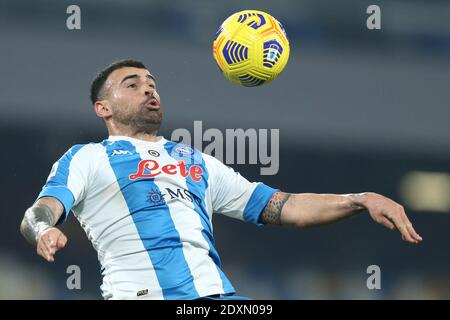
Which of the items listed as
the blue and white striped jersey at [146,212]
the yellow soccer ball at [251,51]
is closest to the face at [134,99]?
the blue and white striped jersey at [146,212]

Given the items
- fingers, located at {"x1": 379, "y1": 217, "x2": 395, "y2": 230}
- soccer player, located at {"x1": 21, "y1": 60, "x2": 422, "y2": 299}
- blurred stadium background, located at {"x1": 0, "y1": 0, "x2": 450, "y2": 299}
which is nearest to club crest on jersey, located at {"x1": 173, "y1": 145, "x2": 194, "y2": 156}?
soccer player, located at {"x1": 21, "y1": 60, "x2": 422, "y2": 299}

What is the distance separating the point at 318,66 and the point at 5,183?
3017 mm

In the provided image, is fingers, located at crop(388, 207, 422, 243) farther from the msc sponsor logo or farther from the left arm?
the msc sponsor logo

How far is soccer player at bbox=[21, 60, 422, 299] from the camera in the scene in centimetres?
505

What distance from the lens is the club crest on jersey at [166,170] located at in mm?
5402

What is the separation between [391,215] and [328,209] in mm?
595

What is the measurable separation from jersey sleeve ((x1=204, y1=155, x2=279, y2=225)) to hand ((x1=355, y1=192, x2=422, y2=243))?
81 centimetres

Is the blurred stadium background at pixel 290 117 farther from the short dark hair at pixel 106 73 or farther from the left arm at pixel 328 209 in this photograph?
the left arm at pixel 328 209

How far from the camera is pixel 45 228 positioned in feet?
15.0

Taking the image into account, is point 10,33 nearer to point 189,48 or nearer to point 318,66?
point 189,48

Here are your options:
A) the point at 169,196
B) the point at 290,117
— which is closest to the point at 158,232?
the point at 169,196

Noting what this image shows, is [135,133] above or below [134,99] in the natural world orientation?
below

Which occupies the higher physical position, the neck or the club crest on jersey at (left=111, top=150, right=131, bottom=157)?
the neck

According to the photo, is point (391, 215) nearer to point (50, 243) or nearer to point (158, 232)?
point (158, 232)
